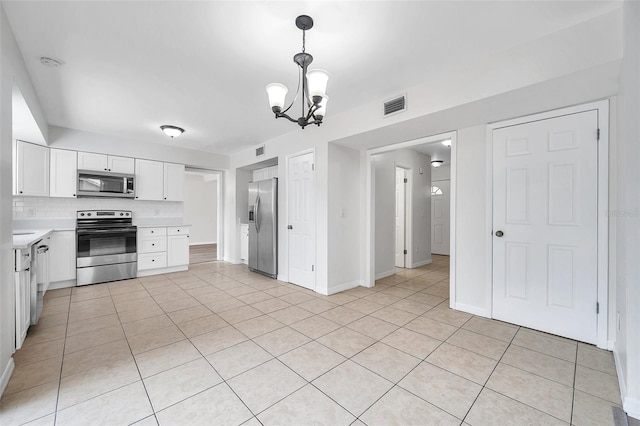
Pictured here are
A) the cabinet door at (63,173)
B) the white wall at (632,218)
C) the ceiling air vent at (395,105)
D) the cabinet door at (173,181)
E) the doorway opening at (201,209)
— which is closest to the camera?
the white wall at (632,218)

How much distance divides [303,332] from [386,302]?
1.34m

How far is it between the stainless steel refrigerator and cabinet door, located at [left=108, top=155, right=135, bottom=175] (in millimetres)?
2163

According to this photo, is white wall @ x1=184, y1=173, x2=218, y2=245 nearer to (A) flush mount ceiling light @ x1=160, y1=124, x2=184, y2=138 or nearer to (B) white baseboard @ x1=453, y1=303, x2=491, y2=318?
(A) flush mount ceiling light @ x1=160, y1=124, x2=184, y2=138

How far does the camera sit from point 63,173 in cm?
425

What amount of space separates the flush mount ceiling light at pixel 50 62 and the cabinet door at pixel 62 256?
2.80 meters

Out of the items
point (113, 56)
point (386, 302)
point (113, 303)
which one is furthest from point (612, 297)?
point (113, 303)

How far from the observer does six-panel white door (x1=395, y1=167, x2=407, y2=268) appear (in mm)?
5766

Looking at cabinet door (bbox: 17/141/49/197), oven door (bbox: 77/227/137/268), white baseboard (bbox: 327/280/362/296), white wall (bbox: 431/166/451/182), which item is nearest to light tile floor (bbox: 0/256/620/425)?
white baseboard (bbox: 327/280/362/296)

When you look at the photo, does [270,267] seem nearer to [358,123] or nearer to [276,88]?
[358,123]

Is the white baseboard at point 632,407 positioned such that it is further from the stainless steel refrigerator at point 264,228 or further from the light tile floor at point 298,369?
the stainless steel refrigerator at point 264,228

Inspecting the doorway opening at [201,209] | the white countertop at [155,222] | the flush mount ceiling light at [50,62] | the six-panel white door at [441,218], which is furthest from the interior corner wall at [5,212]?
the six-panel white door at [441,218]

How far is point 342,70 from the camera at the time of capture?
2555mm

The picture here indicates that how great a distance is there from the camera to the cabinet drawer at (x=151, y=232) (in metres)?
4.88

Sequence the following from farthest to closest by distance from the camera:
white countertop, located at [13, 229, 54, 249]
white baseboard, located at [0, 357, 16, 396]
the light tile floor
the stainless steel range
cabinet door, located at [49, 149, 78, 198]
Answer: the stainless steel range
cabinet door, located at [49, 149, 78, 198]
white countertop, located at [13, 229, 54, 249]
white baseboard, located at [0, 357, 16, 396]
the light tile floor
